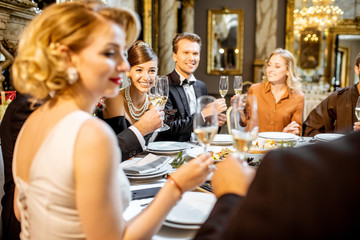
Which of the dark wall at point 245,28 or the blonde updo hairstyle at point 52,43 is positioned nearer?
the blonde updo hairstyle at point 52,43

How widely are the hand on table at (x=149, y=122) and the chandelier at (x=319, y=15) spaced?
8.18 metres

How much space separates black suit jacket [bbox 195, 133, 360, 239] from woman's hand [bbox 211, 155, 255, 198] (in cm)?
29

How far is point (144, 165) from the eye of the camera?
167 cm

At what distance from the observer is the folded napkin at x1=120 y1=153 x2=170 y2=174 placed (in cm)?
159

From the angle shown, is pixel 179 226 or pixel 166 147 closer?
pixel 179 226

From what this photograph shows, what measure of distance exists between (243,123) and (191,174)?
312mm

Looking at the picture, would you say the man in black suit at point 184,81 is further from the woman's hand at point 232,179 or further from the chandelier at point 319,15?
the chandelier at point 319,15

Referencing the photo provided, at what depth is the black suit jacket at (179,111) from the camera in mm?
2791

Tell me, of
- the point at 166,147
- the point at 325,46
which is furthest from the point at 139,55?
the point at 325,46

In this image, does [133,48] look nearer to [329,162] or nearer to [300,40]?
[329,162]

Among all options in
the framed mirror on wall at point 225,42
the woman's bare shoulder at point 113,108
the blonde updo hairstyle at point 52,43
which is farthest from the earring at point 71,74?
the framed mirror on wall at point 225,42

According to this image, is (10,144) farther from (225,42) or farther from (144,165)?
(225,42)

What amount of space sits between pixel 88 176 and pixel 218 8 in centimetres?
813

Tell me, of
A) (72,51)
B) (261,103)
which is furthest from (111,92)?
(261,103)
